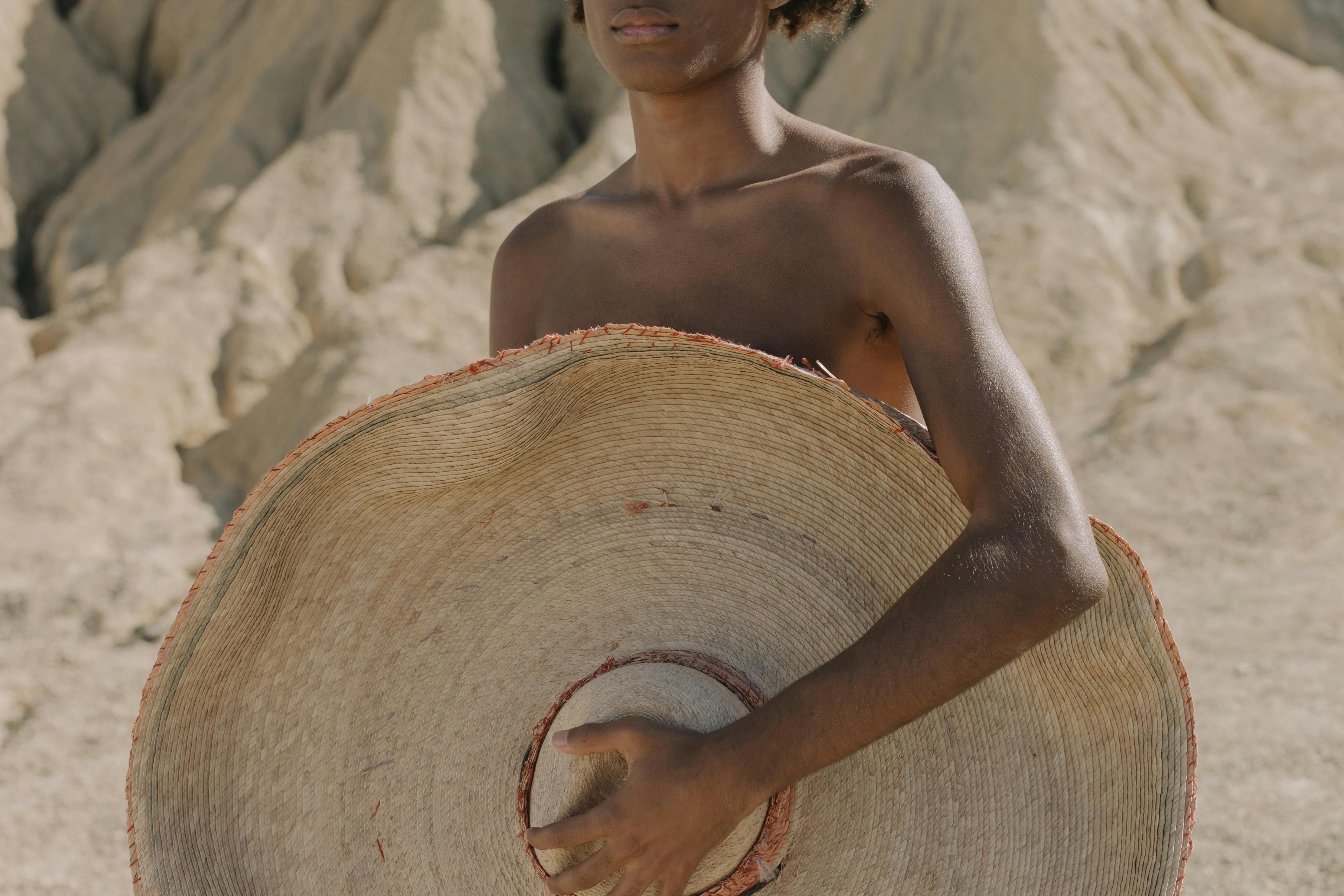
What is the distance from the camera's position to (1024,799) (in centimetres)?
103

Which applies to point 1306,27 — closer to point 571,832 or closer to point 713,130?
point 713,130

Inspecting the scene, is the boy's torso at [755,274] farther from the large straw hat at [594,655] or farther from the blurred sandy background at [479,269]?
the blurred sandy background at [479,269]

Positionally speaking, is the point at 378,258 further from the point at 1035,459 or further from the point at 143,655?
the point at 1035,459

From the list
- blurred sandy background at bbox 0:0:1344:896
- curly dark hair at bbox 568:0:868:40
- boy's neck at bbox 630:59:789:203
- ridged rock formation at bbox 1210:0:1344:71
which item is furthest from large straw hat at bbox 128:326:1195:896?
ridged rock formation at bbox 1210:0:1344:71

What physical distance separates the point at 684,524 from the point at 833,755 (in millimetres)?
293

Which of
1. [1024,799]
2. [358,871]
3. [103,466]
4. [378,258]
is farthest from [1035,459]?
[378,258]

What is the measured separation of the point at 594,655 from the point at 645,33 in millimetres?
585

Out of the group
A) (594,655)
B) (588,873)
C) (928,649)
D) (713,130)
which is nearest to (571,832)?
(588,873)

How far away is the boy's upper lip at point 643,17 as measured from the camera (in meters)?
1.04

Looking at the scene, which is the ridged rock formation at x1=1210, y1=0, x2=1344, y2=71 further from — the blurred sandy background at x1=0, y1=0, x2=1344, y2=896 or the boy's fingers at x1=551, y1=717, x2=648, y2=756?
the boy's fingers at x1=551, y1=717, x2=648, y2=756

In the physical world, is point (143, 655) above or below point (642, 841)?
below

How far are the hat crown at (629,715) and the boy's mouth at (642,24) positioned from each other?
1.87ft

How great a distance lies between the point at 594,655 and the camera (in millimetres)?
1151

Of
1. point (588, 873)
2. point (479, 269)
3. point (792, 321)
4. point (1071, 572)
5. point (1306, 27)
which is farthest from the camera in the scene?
point (1306, 27)
